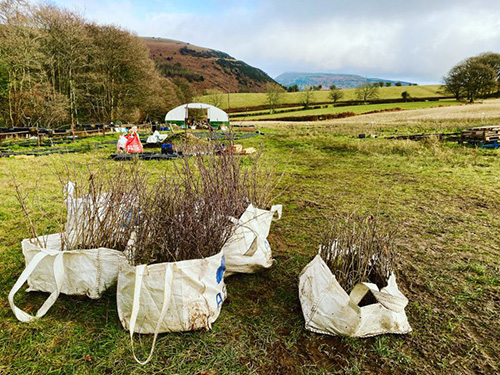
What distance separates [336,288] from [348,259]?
17.1 inches

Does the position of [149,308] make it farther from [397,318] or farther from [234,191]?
[397,318]

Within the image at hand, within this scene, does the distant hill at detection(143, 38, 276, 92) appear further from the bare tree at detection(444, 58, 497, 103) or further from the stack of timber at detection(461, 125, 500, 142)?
the stack of timber at detection(461, 125, 500, 142)

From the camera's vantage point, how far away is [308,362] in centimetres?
184

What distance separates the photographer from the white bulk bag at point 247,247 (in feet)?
8.42

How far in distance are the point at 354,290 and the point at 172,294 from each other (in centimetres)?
117

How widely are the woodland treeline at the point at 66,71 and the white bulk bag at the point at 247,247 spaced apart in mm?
16645

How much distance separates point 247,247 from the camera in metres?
2.69

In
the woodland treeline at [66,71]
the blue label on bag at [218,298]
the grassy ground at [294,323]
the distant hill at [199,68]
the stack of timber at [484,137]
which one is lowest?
the grassy ground at [294,323]

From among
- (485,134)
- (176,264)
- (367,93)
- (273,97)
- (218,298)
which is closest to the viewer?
(176,264)

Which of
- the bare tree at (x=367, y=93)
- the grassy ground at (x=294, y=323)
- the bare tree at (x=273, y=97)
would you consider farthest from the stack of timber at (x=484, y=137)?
the bare tree at (x=367, y=93)

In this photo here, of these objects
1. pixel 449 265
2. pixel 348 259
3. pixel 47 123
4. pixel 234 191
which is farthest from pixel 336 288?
pixel 47 123

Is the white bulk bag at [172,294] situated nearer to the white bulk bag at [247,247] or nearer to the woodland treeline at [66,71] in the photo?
the white bulk bag at [247,247]

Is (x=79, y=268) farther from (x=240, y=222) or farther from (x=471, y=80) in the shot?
(x=471, y=80)

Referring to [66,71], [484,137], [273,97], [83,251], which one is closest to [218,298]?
[83,251]
